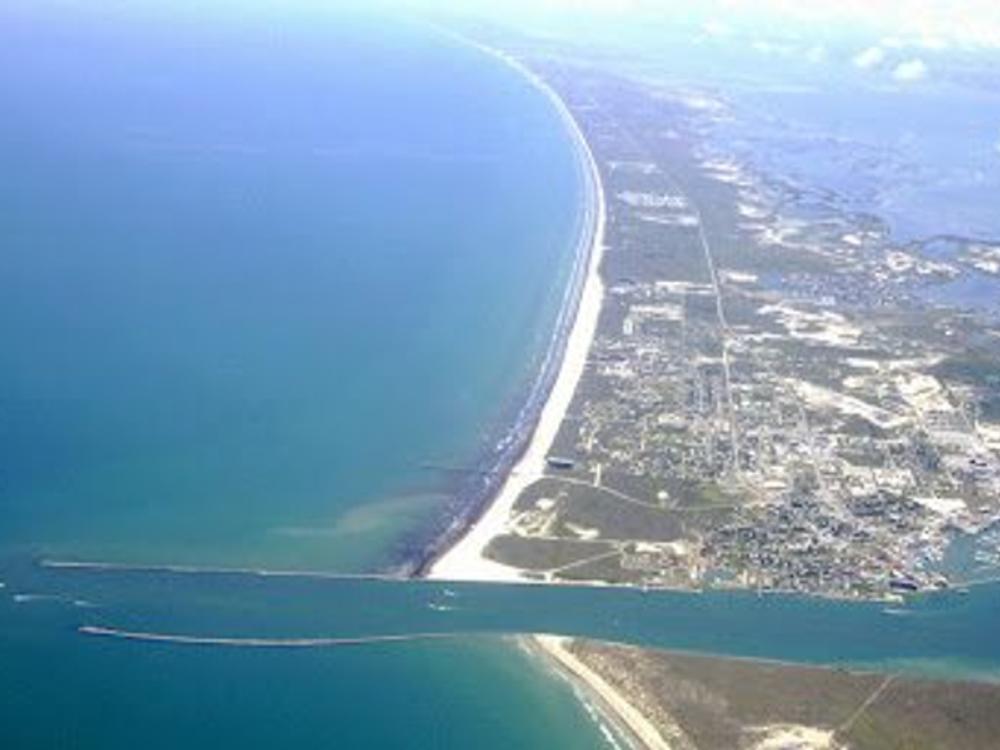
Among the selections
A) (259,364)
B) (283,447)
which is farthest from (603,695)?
(259,364)

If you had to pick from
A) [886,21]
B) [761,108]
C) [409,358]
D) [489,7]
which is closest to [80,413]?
[409,358]

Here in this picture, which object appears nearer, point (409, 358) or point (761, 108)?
point (409, 358)

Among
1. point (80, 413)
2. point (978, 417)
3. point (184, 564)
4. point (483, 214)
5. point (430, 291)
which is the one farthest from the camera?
point (483, 214)

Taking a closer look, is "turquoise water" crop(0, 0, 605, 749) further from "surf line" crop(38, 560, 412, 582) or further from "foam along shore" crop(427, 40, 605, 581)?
"foam along shore" crop(427, 40, 605, 581)

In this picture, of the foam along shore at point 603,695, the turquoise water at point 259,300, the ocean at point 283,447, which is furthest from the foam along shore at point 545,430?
the foam along shore at point 603,695

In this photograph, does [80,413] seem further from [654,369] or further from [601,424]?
[654,369]

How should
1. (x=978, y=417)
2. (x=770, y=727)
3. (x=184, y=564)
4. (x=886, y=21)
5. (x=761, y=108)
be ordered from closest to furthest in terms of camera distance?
(x=770, y=727) → (x=184, y=564) → (x=978, y=417) → (x=761, y=108) → (x=886, y=21)

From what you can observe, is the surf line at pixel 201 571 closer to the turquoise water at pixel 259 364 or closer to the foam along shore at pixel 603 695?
the turquoise water at pixel 259 364
